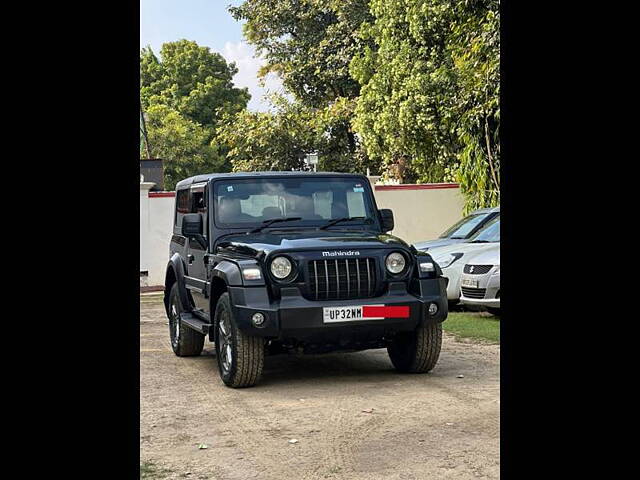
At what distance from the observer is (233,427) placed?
6.45m

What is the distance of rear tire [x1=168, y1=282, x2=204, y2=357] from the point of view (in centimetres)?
977

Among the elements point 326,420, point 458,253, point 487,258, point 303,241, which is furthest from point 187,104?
point 326,420

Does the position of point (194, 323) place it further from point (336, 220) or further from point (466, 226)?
point (466, 226)

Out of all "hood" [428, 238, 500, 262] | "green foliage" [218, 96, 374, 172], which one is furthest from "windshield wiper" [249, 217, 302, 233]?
"green foliage" [218, 96, 374, 172]

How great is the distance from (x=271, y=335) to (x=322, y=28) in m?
Answer: 28.1

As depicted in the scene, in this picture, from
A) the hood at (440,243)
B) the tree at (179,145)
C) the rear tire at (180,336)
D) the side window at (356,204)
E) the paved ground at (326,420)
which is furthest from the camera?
the tree at (179,145)

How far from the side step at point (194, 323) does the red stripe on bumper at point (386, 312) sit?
1.56 metres

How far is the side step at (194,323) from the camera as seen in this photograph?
8500 millimetres

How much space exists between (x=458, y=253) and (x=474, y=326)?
1615mm

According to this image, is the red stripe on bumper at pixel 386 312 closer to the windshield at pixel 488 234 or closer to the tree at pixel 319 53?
the windshield at pixel 488 234

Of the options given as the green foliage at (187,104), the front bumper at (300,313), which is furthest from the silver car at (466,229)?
the green foliage at (187,104)

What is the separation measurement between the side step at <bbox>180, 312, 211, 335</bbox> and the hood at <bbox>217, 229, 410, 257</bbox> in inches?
27.3
